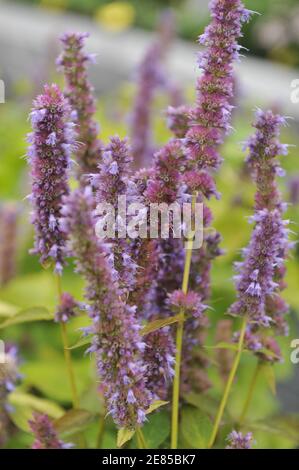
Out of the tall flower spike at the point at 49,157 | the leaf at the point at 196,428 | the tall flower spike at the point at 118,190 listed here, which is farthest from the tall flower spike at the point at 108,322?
the leaf at the point at 196,428

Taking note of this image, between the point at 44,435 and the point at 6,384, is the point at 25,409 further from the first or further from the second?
the point at 44,435

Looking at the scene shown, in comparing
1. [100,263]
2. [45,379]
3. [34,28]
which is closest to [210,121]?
[100,263]

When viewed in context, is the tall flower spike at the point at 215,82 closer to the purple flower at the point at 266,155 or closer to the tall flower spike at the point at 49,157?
the purple flower at the point at 266,155

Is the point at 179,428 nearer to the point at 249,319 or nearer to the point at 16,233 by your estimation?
the point at 249,319

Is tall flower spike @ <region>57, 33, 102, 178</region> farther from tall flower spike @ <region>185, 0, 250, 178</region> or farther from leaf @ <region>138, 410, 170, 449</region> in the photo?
leaf @ <region>138, 410, 170, 449</region>

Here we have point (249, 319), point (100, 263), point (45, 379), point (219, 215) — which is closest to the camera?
point (100, 263)

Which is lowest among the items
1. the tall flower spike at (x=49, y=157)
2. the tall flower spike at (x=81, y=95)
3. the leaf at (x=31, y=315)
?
the leaf at (x=31, y=315)
